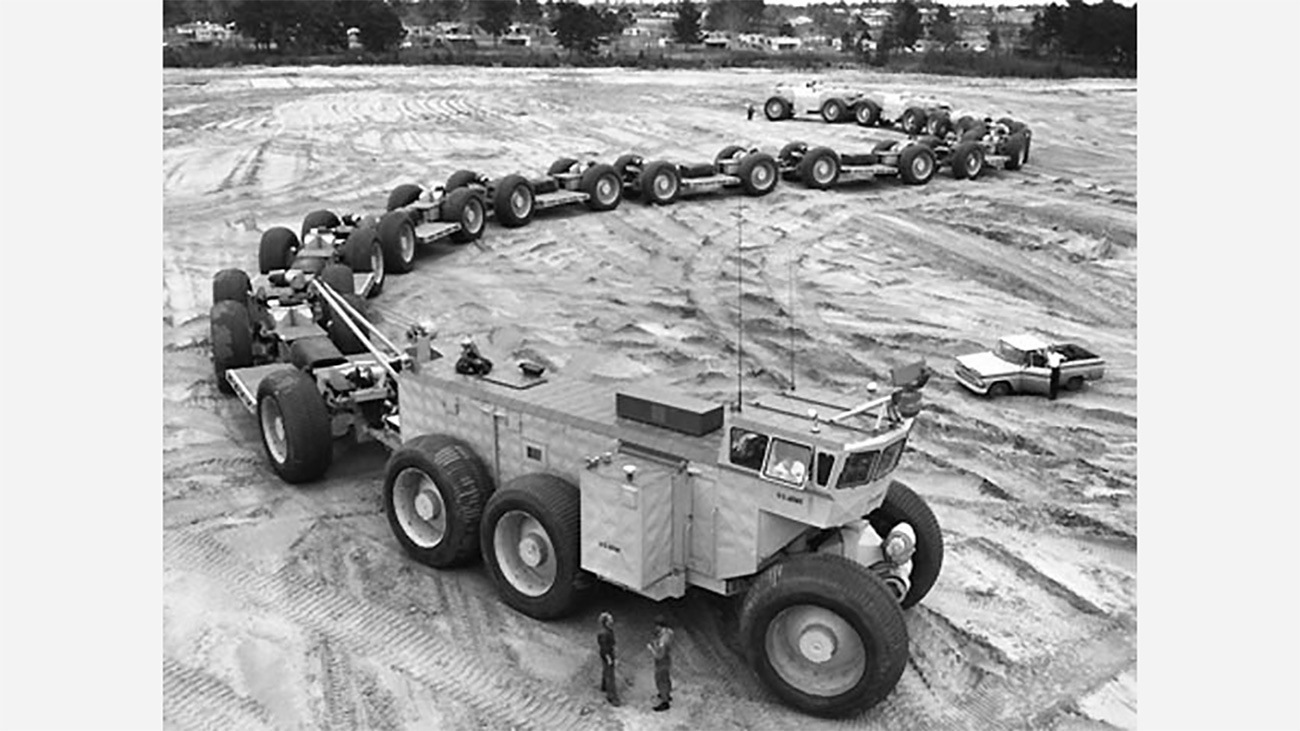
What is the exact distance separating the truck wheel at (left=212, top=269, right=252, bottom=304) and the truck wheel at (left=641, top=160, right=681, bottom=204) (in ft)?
35.9

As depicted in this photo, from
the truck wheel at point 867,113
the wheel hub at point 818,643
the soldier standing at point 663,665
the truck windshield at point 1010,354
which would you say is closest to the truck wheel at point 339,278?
the truck windshield at point 1010,354

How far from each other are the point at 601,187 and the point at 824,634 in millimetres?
17740

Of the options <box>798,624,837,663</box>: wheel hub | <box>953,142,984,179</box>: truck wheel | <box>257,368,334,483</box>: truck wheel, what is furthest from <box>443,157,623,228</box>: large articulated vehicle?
<box>798,624,837,663</box>: wheel hub

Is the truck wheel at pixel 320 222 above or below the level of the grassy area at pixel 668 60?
below

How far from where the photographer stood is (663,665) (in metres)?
8.70

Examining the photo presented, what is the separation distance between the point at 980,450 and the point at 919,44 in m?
59.1

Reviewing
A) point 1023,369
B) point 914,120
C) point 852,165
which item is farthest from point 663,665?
point 914,120

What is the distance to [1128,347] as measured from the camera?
670 inches

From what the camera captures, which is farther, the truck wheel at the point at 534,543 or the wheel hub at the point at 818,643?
the truck wheel at the point at 534,543

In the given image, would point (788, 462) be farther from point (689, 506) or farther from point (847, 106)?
point (847, 106)

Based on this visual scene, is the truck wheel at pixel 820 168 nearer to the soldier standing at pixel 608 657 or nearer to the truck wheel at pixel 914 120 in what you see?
the truck wheel at pixel 914 120

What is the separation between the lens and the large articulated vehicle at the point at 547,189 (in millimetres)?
23547

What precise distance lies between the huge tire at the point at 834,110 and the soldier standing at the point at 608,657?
29.7m

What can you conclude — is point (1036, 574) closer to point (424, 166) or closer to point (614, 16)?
point (424, 166)
